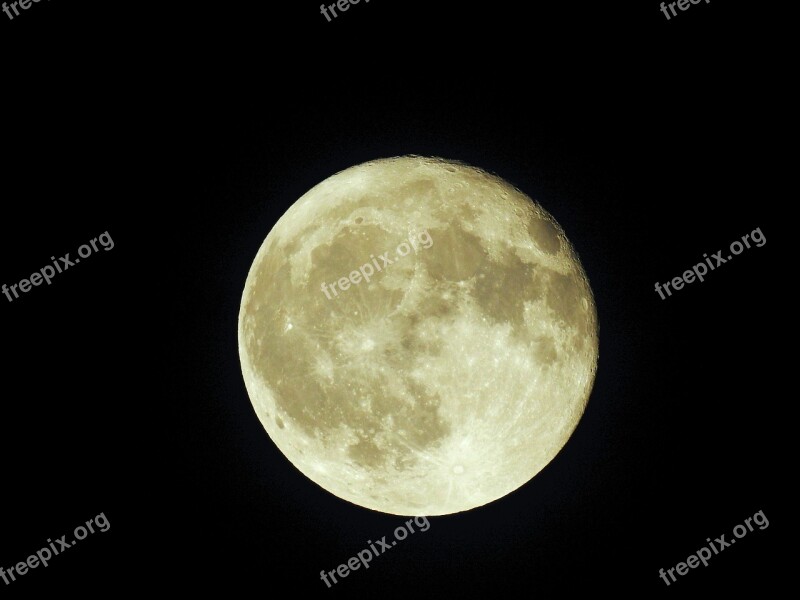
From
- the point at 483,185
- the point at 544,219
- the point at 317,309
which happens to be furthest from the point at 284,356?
the point at 544,219

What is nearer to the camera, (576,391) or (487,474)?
(487,474)

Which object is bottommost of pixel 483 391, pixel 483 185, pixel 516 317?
pixel 483 391

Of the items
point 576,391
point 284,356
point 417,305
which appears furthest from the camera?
point 576,391

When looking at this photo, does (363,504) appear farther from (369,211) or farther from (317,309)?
(369,211)

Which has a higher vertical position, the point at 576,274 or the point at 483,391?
the point at 576,274

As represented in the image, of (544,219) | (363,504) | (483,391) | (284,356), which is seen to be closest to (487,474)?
(483,391)

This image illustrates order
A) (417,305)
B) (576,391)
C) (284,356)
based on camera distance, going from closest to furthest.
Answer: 1. (417,305)
2. (284,356)
3. (576,391)
